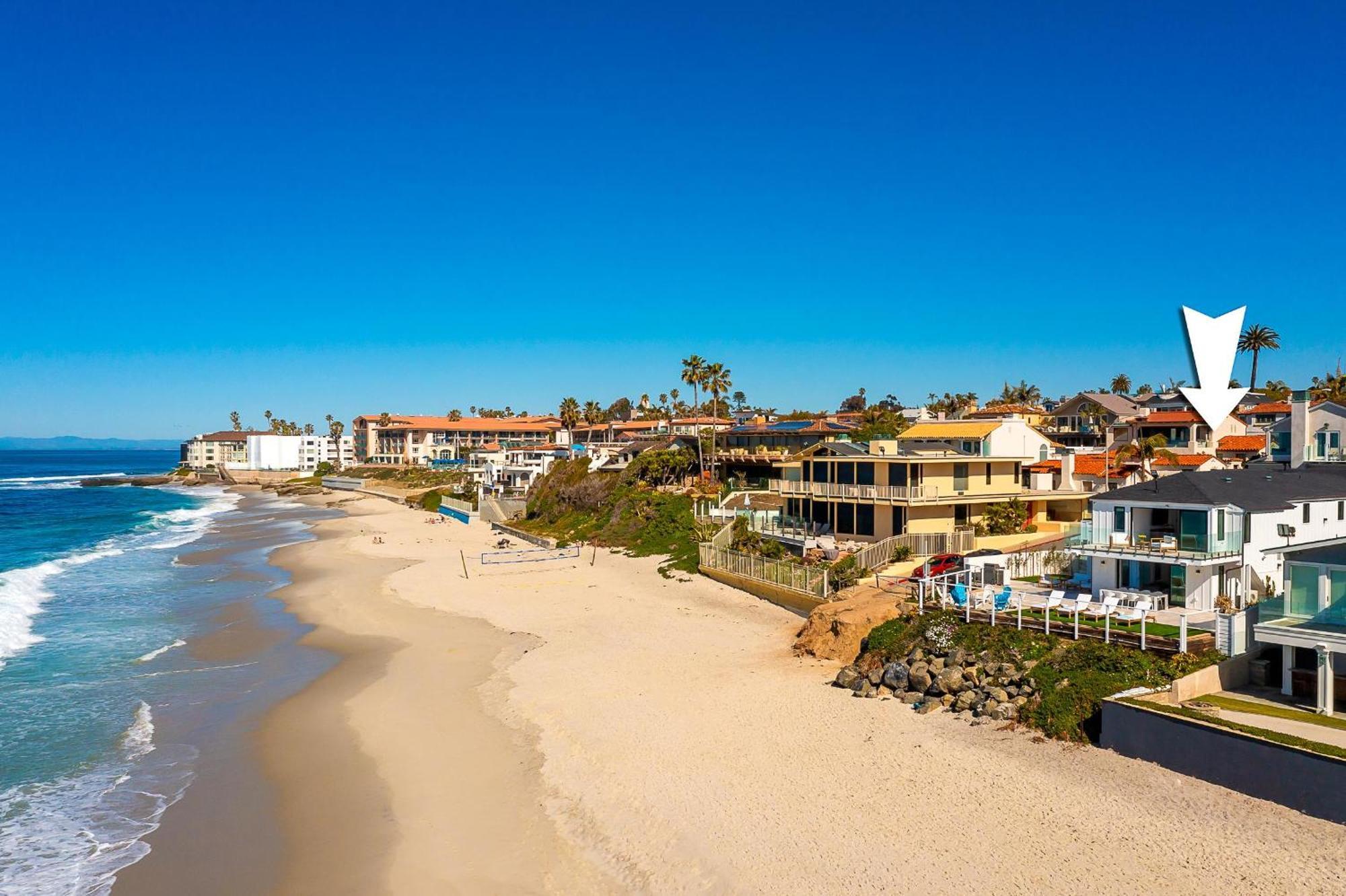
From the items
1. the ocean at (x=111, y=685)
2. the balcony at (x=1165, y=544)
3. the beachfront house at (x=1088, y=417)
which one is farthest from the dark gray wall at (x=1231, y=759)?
the beachfront house at (x=1088, y=417)

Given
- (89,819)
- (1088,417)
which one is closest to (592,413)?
(1088,417)

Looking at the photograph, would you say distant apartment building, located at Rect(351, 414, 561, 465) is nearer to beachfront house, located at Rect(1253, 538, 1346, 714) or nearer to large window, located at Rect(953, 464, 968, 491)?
large window, located at Rect(953, 464, 968, 491)

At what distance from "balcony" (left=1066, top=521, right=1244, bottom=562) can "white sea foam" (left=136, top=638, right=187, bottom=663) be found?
30.1 metres

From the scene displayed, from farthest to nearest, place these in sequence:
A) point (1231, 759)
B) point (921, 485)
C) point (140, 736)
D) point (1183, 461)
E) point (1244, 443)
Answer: point (1244, 443)
point (1183, 461)
point (921, 485)
point (140, 736)
point (1231, 759)

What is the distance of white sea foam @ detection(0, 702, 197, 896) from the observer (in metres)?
15.3

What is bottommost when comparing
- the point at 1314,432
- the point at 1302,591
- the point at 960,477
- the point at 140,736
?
the point at 140,736

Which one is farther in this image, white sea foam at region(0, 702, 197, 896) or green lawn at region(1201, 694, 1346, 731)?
green lawn at region(1201, 694, 1346, 731)

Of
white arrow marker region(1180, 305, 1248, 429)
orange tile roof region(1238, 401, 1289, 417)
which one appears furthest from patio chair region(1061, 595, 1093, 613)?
orange tile roof region(1238, 401, 1289, 417)

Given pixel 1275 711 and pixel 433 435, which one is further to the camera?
pixel 433 435

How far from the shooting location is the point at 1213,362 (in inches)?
633

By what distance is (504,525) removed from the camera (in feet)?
227

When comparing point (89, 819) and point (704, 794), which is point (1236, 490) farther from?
point (89, 819)

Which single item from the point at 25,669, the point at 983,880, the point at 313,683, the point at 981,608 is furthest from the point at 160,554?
the point at 983,880

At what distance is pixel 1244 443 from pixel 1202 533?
29.9 m
